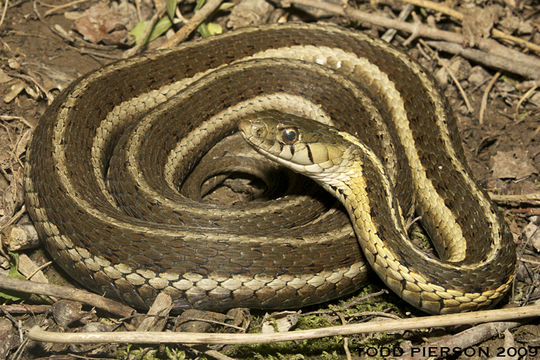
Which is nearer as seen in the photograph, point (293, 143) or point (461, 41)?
point (293, 143)

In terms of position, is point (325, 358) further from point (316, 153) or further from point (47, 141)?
point (47, 141)

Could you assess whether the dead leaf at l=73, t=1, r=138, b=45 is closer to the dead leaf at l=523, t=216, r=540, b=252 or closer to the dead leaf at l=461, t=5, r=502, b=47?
the dead leaf at l=461, t=5, r=502, b=47

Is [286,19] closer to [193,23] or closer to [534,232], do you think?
[193,23]

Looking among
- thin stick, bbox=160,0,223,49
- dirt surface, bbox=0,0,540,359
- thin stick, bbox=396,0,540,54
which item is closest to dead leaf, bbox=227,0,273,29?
dirt surface, bbox=0,0,540,359

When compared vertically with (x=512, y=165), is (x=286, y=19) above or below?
above

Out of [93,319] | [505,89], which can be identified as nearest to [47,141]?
[93,319]

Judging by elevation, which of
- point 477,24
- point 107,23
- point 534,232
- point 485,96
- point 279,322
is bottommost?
point 279,322

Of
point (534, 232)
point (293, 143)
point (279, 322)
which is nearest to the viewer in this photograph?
point (279, 322)

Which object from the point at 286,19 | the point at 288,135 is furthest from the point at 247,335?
the point at 286,19
